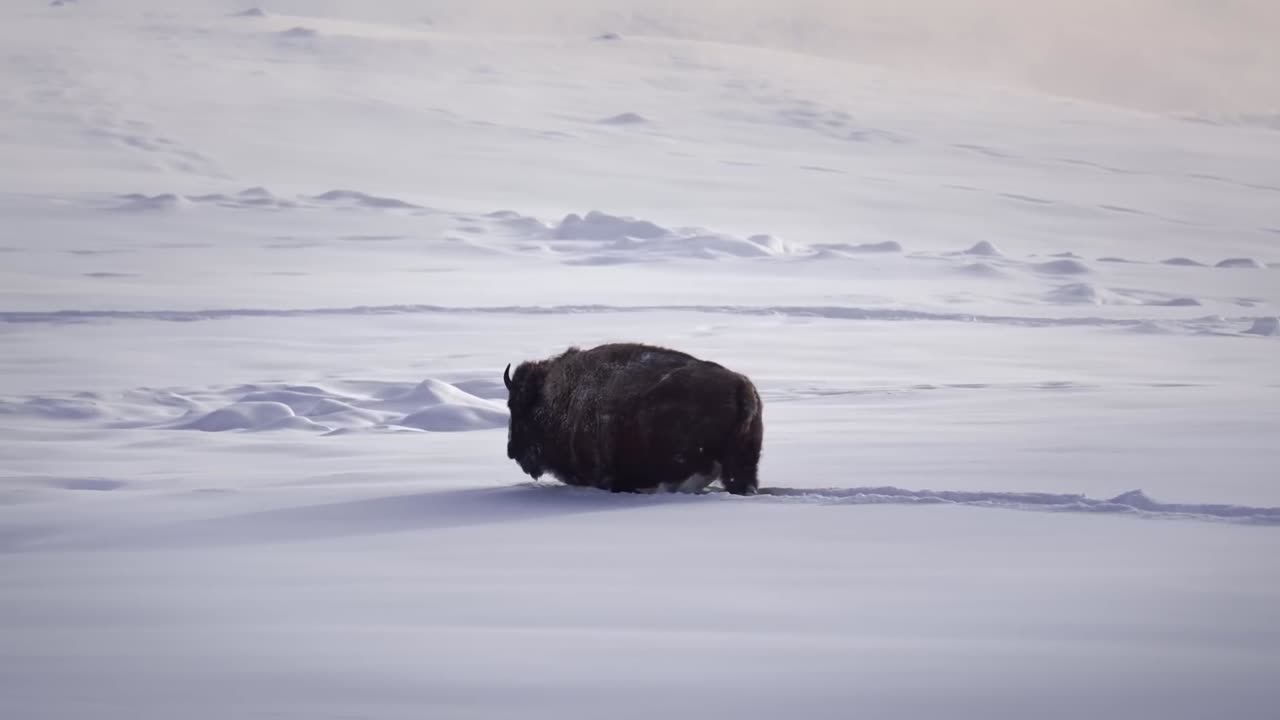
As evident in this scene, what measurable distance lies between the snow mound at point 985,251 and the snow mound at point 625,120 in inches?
628

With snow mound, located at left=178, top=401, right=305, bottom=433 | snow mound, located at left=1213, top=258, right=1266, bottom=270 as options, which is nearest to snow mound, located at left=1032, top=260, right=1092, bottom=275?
snow mound, located at left=1213, top=258, right=1266, bottom=270

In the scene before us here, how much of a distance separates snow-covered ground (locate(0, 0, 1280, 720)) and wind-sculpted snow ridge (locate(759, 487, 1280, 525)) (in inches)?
0.8

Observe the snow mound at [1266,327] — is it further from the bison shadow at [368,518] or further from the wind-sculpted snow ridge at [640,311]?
the bison shadow at [368,518]

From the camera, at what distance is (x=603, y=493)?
19.7 feet

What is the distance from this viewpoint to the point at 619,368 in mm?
5996

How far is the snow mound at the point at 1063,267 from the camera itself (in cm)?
2538

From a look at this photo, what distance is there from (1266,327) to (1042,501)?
11.0 m

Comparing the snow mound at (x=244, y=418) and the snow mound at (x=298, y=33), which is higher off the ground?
the snow mound at (x=298, y=33)

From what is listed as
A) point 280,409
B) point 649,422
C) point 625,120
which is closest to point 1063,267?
A: point 280,409

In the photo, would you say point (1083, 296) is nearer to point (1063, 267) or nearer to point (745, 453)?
point (1063, 267)

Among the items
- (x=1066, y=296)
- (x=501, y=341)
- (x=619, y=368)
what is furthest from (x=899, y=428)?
(x=1066, y=296)

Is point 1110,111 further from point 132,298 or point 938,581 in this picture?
point 938,581

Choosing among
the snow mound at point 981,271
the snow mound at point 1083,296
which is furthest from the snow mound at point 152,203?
the snow mound at point 1083,296

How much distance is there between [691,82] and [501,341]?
33.9m
